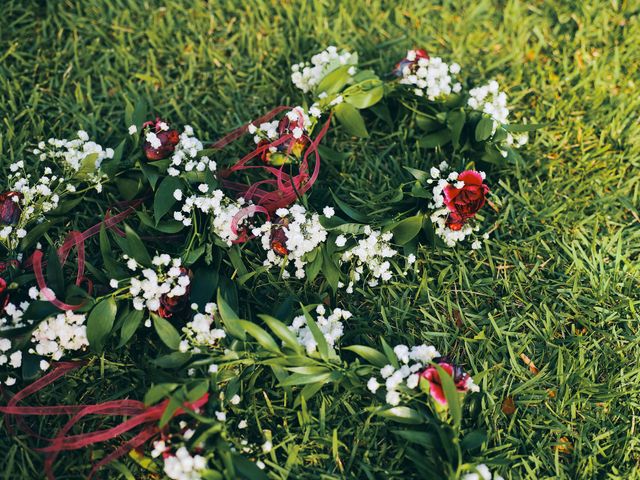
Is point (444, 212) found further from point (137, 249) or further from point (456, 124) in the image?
point (137, 249)

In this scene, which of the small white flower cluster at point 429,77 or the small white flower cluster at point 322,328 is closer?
the small white flower cluster at point 322,328

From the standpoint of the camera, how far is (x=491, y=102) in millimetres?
2143

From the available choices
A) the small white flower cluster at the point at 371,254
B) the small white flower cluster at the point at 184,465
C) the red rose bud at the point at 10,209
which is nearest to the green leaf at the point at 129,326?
the small white flower cluster at the point at 184,465

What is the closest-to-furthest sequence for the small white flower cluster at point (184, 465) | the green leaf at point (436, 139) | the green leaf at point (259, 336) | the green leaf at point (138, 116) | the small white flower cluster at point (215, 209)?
1. the small white flower cluster at point (184, 465)
2. the green leaf at point (259, 336)
3. the small white flower cluster at point (215, 209)
4. the green leaf at point (138, 116)
5. the green leaf at point (436, 139)

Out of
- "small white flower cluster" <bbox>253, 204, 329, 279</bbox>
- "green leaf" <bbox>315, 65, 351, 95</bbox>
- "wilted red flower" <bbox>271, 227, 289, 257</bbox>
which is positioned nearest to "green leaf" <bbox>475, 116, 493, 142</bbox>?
"green leaf" <bbox>315, 65, 351, 95</bbox>

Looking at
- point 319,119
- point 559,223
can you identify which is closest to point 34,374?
point 319,119

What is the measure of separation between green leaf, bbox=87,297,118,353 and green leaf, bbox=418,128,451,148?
1.17 meters

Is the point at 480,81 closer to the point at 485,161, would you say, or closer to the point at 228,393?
the point at 485,161

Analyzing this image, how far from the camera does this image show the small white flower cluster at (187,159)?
1.91 m

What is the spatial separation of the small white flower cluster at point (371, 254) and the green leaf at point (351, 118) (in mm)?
459

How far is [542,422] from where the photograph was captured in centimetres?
181

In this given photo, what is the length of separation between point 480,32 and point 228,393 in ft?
5.97

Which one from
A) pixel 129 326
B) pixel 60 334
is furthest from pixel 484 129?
pixel 60 334

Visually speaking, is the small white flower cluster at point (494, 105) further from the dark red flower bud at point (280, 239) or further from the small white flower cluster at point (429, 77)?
Result: the dark red flower bud at point (280, 239)
